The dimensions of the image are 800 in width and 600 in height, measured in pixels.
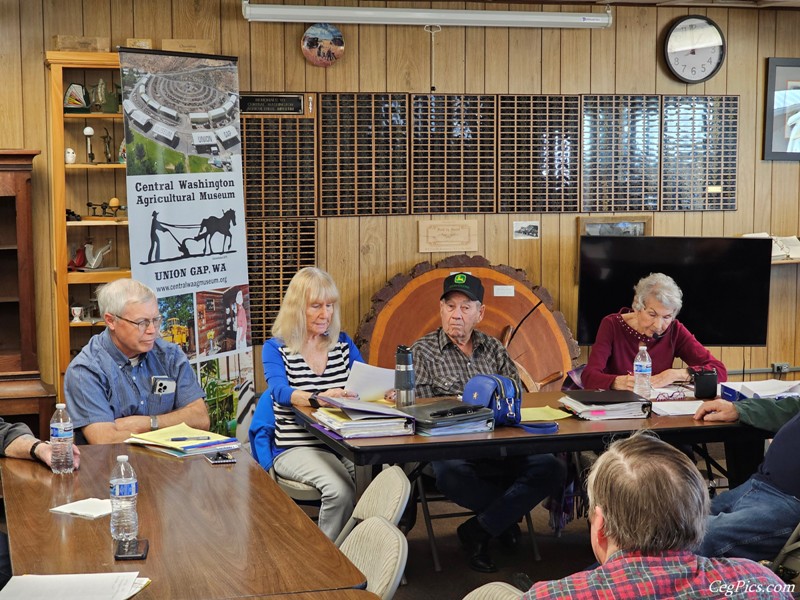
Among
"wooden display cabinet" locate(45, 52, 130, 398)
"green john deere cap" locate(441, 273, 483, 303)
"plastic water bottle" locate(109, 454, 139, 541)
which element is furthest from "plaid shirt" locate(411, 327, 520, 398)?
"wooden display cabinet" locate(45, 52, 130, 398)

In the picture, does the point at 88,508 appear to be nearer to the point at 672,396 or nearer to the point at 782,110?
the point at 672,396

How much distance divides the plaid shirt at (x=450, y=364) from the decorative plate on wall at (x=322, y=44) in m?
2.19

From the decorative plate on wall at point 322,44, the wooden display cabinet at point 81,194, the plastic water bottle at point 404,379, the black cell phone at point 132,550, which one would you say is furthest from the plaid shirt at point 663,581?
the decorative plate on wall at point 322,44

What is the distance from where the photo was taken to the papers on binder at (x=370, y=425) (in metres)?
3.43

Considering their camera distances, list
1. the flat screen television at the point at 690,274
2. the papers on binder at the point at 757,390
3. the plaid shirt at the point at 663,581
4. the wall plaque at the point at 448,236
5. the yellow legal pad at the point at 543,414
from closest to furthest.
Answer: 1. the plaid shirt at the point at 663,581
2. the yellow legal pad at the point at 543,414
3. the papers on binder at the point at 757,390
4. the flat screen television at the point at 690,274
5. the wall plaque at the point at 448,236

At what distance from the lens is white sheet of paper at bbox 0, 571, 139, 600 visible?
2008 millimetres

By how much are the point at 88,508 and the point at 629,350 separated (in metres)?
2.75

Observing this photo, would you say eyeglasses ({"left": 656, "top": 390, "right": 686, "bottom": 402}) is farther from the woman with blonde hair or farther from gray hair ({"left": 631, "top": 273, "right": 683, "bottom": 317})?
the woman with blonde hair

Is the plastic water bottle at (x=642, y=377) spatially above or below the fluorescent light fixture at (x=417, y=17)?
below

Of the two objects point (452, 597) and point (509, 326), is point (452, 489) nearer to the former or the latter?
point (452, 597)

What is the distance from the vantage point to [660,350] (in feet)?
15.2

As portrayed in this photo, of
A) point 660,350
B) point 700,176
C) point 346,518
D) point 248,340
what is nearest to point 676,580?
point 346,518

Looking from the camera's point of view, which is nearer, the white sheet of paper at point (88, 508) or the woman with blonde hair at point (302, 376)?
the white sheet of paper at point (88, 508)

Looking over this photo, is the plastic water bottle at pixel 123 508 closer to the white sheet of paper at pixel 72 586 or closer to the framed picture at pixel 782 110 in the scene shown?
the white sheet of paper at pixel 72 586
